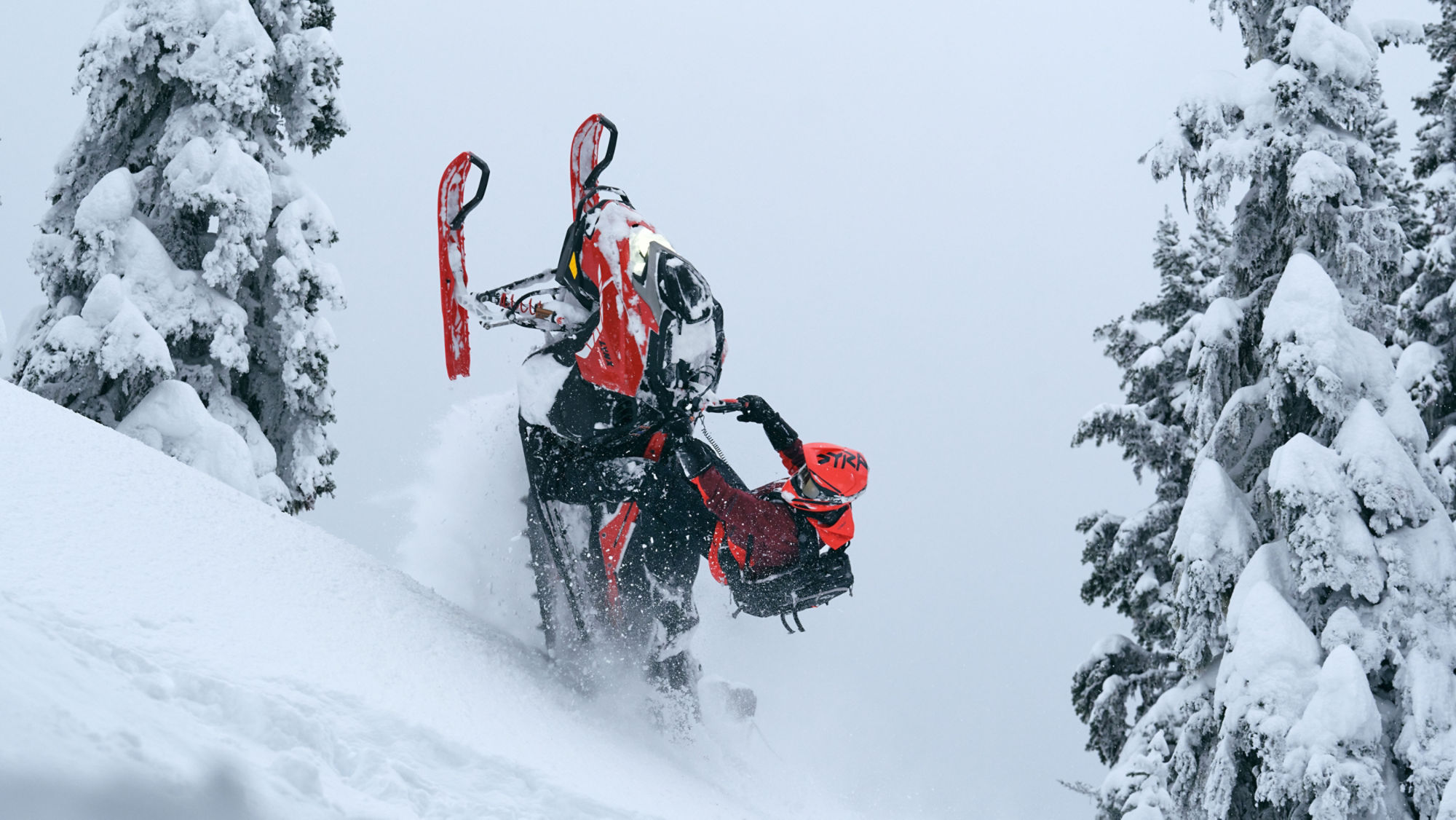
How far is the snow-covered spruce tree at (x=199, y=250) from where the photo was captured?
424 inches

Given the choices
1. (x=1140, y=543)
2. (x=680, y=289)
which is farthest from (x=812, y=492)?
(x=1140, y=543)

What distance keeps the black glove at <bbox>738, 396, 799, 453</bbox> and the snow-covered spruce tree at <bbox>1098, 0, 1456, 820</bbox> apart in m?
3.78

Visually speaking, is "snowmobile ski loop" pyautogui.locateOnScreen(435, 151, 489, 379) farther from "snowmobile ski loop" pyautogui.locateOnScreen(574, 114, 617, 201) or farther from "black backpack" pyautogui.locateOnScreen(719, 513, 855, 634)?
"black backpack" pyautogui.locateOnScreen(719, 513, 855, 634)

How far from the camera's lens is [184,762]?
250 cm

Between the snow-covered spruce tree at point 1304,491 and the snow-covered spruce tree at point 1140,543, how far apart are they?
9.18ft

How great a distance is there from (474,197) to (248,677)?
4.17 m

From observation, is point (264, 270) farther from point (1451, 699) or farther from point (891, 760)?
point (1451, 699)

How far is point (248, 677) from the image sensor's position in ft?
10.5

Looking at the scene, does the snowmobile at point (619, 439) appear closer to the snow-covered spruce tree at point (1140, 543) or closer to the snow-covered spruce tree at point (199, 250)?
the snow-covered spruce tree at point (199, 250)

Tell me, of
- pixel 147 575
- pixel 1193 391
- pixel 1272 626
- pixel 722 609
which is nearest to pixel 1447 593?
pixel 1272 626

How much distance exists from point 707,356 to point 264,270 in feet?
24.9

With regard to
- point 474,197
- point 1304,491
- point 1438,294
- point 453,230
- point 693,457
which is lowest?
point 693,457

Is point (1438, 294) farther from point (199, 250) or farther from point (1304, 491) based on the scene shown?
point (199, 250)

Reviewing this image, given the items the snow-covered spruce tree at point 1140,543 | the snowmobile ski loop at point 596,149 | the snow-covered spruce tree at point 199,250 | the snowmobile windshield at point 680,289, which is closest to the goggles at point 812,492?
the snowmobile windshield at point 680,289
